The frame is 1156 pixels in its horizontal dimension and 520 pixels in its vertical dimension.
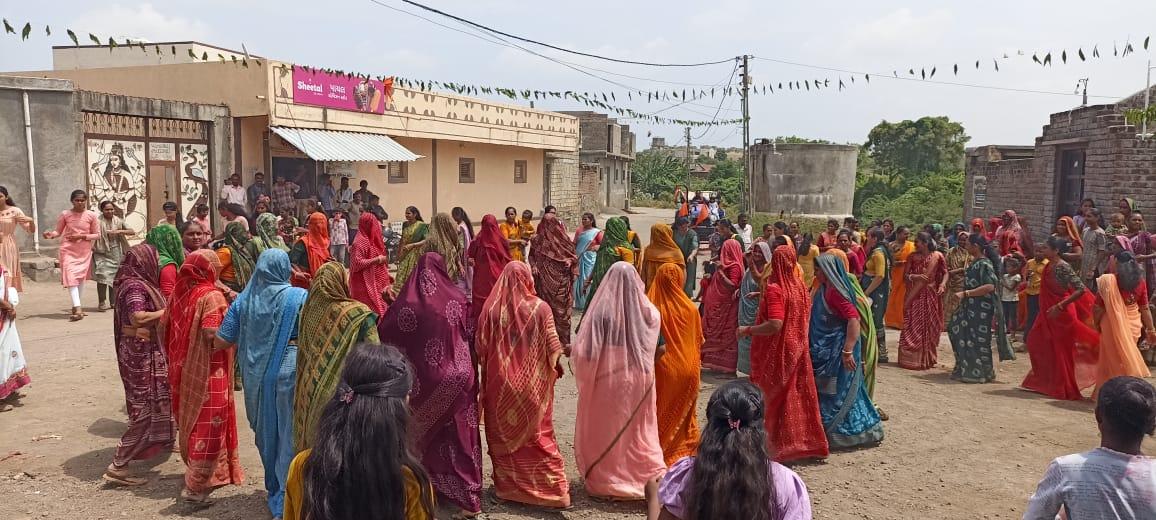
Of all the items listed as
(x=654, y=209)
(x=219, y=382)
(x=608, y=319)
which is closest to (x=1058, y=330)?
(x=608, y=319)

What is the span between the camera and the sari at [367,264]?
7.86 m

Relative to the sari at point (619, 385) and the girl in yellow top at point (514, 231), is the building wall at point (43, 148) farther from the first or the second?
the sari at point (619, 385)

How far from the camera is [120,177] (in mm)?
13320

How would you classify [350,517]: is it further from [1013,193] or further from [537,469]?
[1013,193]

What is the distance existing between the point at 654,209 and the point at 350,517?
148 feet

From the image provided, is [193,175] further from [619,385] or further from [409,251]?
[619,385]

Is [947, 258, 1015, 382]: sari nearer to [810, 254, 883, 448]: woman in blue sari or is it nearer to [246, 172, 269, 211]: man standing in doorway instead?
[810, 254, 883, 448]: woman in blue sari

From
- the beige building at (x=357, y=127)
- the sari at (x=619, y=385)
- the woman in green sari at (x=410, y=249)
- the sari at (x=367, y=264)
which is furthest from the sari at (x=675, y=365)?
the beige building at (x=357, y=127)

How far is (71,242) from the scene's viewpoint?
32.3ft

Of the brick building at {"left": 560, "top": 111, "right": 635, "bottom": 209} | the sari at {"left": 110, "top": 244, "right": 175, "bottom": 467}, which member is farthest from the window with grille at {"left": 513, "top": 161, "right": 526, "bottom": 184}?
the sari at {"left": 110, "top": 244, "right": 175, "bottom": 467}

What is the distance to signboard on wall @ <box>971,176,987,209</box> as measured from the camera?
20.5 meters

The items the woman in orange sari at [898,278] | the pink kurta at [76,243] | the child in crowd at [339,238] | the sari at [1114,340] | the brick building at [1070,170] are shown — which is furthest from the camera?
the child in crowd at [339,238]

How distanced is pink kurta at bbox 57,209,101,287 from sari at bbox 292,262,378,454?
24.2 ft

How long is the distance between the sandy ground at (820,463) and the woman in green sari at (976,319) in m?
0.21
